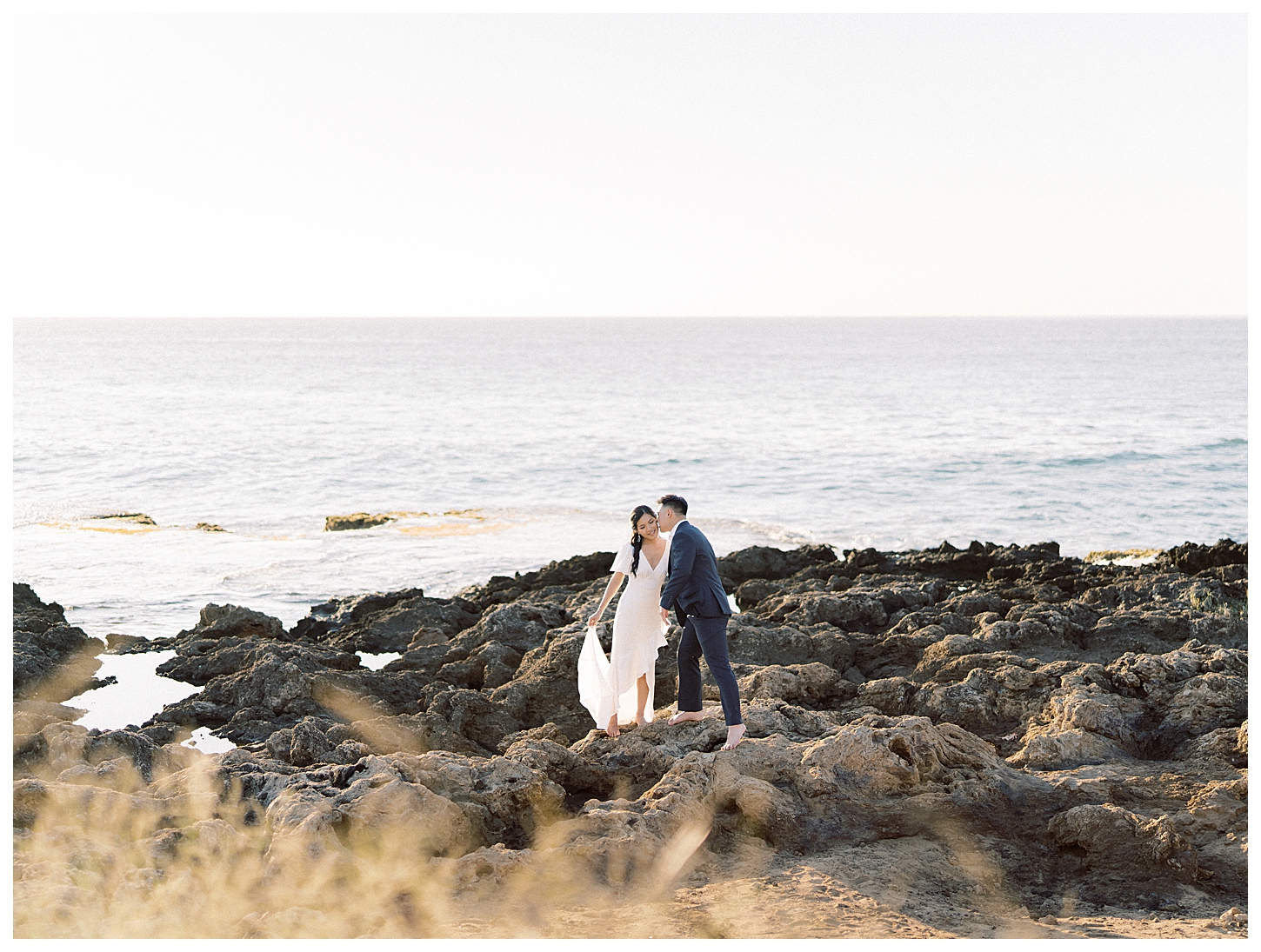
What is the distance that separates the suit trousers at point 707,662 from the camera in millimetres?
6484

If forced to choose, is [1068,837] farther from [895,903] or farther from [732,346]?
[732,346]

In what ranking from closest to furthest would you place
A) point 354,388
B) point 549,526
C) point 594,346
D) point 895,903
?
point 895,903, point 549,526, point 354,388, point 594,346

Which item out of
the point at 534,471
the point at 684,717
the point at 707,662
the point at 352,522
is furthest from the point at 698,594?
the point at 534,471

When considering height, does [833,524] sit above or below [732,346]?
below

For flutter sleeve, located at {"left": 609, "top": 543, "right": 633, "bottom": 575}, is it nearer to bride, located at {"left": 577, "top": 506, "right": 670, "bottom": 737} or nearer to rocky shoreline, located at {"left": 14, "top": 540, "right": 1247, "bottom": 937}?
bride, located at {"left": 577, "top": 506, "right": 670, "bottom": 737}

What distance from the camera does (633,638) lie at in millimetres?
7039

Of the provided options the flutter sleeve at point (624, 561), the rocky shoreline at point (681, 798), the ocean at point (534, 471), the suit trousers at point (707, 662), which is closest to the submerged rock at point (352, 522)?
the ocean at point (534, 471)

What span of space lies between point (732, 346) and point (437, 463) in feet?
317

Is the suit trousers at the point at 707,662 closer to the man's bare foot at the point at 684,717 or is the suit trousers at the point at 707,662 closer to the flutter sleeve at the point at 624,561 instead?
the man's bare foot at the point at 684,717

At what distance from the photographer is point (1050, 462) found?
30844mm

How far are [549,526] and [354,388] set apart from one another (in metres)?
44.5

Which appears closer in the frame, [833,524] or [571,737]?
[571,737]

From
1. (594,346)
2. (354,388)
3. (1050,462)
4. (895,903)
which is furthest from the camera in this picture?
(594,346)

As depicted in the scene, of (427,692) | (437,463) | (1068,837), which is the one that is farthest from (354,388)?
(1068,837)
